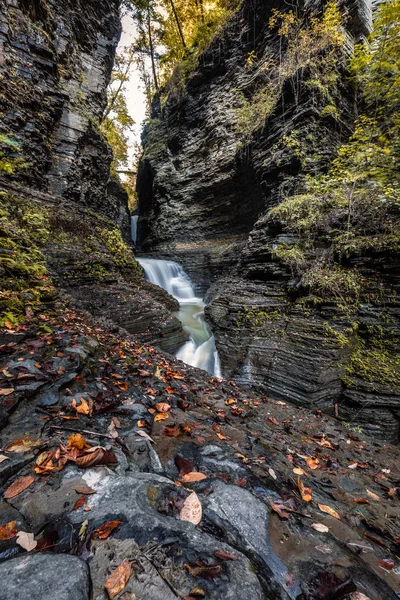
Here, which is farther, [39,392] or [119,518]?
[39,392]

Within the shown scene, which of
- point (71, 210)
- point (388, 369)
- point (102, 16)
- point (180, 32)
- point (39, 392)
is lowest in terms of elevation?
point (388, 369)

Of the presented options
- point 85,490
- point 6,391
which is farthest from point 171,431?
point 6,391

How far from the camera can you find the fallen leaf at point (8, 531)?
977mm

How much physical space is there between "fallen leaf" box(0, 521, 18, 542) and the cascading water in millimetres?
5452

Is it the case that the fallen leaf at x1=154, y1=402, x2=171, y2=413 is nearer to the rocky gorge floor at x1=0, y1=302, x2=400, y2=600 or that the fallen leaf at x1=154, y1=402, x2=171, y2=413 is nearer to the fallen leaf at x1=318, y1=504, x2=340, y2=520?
the rocky gorge floor at x1=0, y1=302, x2=400, y2=600

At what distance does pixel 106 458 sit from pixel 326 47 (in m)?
12.6

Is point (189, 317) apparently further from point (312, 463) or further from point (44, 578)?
point (44, 578)

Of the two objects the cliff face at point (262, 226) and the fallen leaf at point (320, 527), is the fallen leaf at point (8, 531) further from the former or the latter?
the cliff face at point (262, 226)

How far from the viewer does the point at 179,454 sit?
192 cm

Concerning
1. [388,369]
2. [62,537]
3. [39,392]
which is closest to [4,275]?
[39,392]

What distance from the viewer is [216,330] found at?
7309 millimetres

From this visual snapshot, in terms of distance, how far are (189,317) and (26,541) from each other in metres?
8.48

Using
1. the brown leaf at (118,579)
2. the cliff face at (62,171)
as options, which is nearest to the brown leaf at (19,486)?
the brown leaf at (118,579)

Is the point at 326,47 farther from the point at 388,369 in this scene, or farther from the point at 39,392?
the point at 39,392
